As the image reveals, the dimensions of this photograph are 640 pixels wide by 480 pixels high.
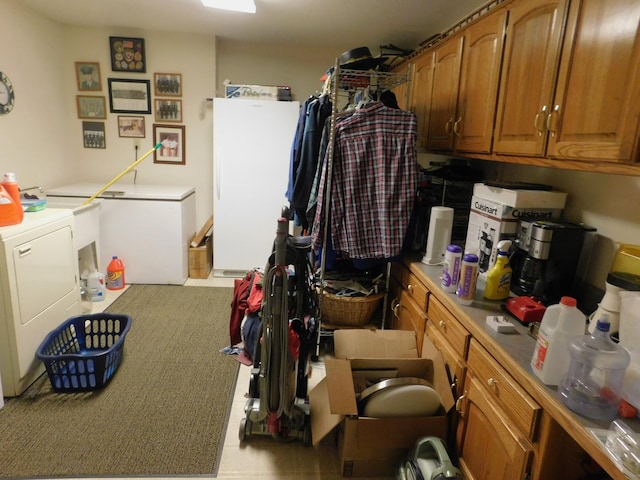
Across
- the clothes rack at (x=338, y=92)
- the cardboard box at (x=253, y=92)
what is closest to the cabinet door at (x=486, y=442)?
the clothes rack at (x=338, y=92)

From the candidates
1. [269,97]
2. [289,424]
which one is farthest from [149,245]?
[289,424]

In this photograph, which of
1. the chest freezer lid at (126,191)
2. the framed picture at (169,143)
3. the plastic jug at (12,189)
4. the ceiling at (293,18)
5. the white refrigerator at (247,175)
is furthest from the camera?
the framed picture at (169,143)

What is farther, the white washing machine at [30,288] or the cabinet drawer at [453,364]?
the white washing machine at [30,288]

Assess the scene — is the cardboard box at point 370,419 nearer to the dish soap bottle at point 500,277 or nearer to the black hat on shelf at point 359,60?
the dish soap bottle at point 500,277

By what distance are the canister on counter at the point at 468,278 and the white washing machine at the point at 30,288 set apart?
2055 mm

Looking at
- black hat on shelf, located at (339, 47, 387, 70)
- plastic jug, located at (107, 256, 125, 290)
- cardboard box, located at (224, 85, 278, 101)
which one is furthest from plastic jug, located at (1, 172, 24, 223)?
cardboard box, located at (224, 85, 278, 101)

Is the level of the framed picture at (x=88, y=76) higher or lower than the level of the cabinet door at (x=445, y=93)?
higher

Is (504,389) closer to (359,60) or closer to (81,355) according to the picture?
(359,60)

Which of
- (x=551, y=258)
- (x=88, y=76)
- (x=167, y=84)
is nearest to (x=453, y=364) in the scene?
(x=551, y=258)

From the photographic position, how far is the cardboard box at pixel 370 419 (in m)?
1.53

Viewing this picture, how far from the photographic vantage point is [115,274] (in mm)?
3365

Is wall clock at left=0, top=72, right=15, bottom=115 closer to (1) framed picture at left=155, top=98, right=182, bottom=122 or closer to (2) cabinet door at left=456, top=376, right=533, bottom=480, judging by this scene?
(1) framed picture at left=155, top=98, right=182, bottom=122

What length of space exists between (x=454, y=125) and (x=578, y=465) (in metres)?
1.61

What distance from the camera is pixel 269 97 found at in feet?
11.6
